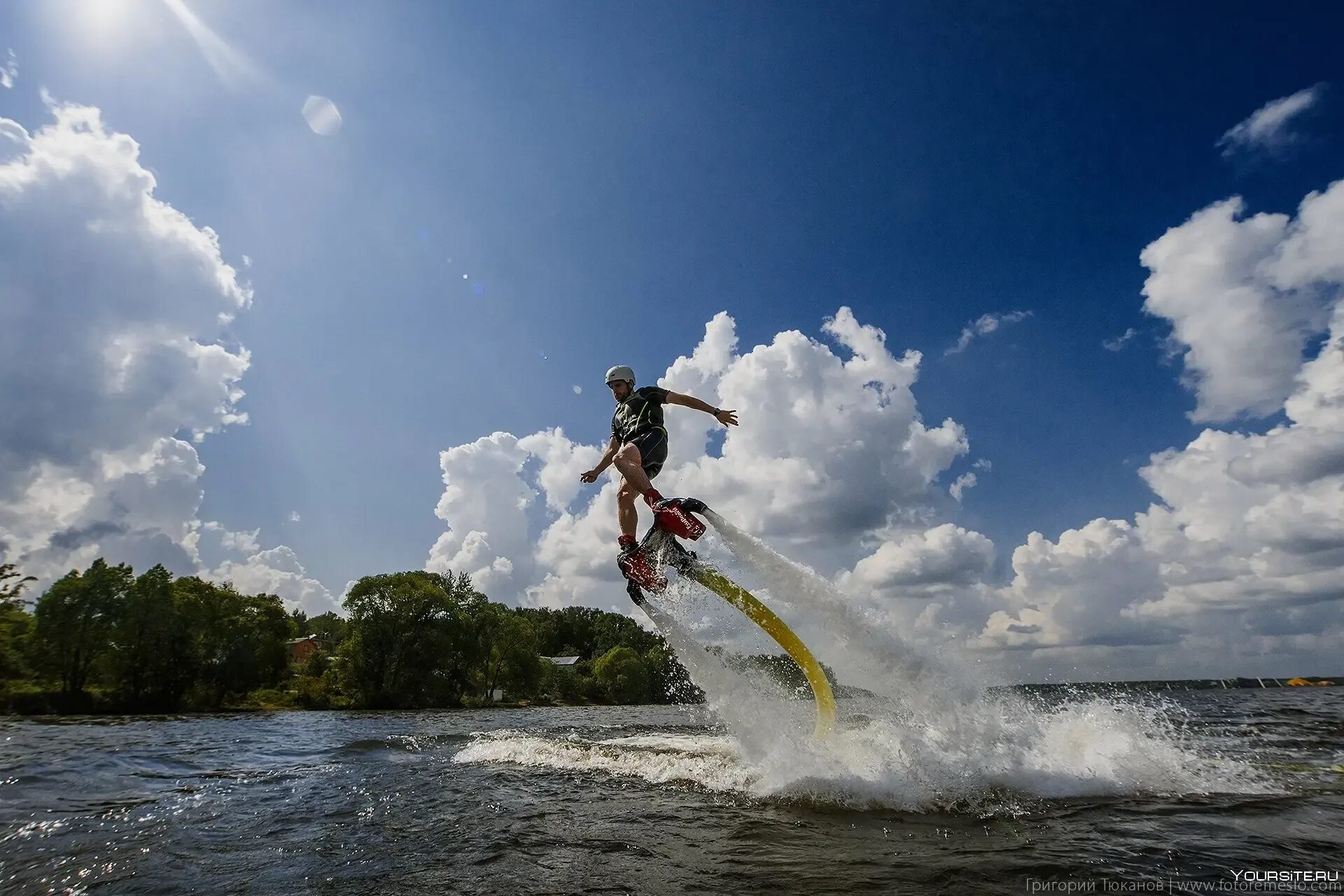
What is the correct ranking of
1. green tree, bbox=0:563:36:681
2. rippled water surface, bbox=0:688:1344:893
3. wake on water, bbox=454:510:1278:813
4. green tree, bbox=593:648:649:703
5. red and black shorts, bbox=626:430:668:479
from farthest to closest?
green tree, bbox=593:648:649:703
green tree, bbox=0:563:36:681
red and black shorts, bbox=626:430:668:479
wake on water, bbox=454:510:1278:813
rippled water surface, bbox=0:688:1344:893

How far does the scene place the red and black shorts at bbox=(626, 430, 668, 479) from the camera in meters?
9.51

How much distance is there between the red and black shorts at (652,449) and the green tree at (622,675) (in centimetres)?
7716

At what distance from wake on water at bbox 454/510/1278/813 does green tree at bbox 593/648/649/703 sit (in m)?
75.0

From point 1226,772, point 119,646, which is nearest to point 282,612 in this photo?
point 119,646

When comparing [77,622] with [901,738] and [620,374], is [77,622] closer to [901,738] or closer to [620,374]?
[620,374]

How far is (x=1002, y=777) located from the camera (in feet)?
24.7

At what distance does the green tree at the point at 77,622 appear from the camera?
144ft

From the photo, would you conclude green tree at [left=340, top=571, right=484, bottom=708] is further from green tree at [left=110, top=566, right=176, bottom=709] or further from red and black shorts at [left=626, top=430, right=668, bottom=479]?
red and black shorts at [left=626, top=430, right=668, bottom=479]

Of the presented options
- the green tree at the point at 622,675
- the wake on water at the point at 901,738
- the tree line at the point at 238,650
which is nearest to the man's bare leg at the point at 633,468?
the wake on water at the point at 901,738

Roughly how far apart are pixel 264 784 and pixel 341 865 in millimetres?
5220

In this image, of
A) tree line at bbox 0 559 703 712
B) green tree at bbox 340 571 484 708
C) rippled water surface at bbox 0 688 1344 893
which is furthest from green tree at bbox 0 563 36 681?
rippled water surface at bbox 0 688 1344 893

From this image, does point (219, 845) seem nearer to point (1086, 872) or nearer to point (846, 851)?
point (846, 851)

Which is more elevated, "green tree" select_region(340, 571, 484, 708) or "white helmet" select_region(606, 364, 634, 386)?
"white helmet" select_region(606, 364, 634, 386)

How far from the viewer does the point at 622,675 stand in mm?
82062
